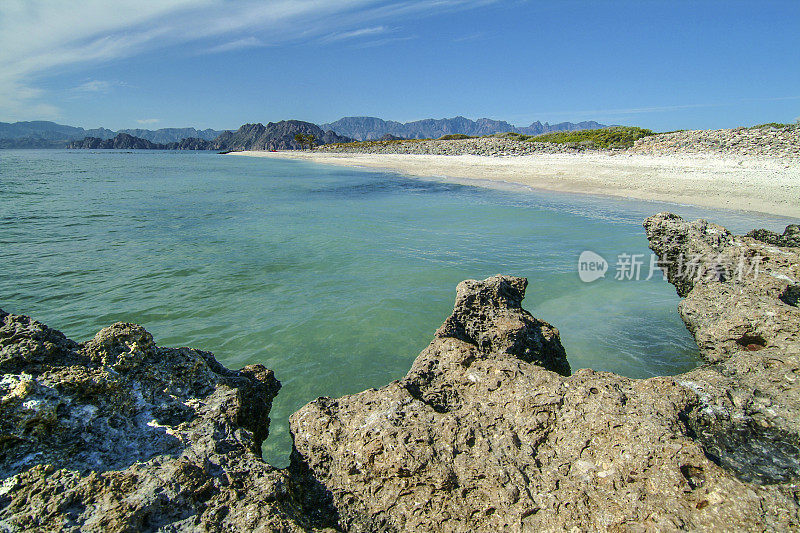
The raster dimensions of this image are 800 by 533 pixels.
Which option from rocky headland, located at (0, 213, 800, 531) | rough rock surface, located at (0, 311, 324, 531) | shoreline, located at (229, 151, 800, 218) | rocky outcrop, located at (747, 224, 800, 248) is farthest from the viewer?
shoreline, located at (229, 151, 800, 218)

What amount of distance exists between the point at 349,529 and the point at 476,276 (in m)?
7.90

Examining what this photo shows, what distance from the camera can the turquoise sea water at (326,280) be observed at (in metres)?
6.66

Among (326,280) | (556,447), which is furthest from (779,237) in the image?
(326,280)

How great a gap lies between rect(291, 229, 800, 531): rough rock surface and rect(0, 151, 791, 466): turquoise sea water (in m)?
1.94

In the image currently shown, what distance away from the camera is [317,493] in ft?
9.80

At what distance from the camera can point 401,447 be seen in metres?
2.99

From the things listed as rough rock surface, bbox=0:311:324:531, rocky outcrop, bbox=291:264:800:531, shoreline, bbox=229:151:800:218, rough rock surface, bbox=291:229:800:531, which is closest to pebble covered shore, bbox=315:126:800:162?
shoreline, bbox=229:151:800:218

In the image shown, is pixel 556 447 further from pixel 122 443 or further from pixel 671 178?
pixel 671 178

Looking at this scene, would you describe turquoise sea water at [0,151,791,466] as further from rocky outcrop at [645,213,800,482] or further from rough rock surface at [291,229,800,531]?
rough rock surface at [291,229,800,531]

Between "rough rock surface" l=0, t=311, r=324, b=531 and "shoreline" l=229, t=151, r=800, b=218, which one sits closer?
"rough rock surface" l=0, t=311, r=324, b=531

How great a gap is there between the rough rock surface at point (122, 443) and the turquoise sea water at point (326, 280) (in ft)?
5.74

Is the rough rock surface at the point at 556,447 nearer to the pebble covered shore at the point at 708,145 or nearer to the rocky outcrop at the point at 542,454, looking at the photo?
the rocky outcrop at the point at 542,454

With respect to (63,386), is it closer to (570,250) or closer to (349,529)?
(349,529)

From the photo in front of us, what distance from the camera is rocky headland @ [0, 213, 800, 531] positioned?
7.77 ft
